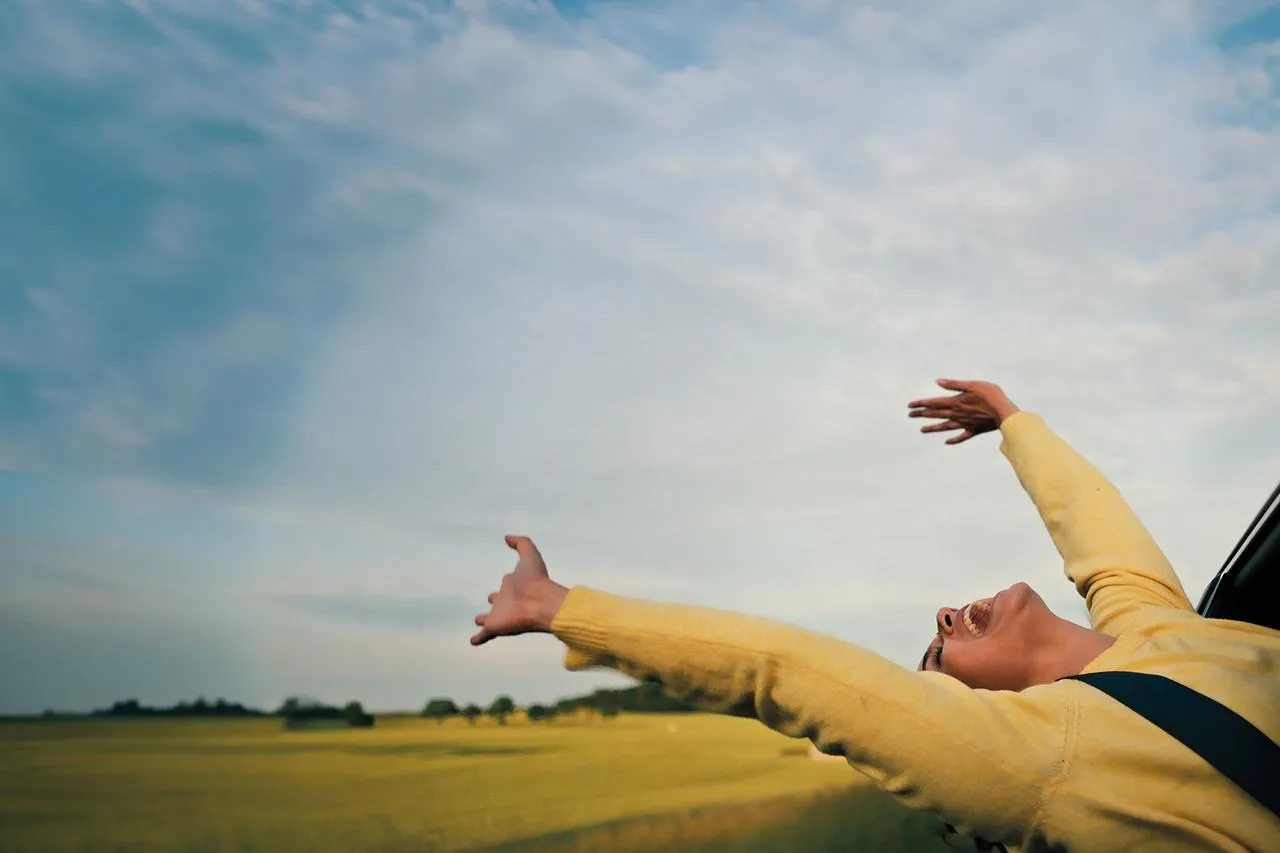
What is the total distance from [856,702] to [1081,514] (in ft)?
3.02

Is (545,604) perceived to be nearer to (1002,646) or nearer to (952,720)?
(952,720)

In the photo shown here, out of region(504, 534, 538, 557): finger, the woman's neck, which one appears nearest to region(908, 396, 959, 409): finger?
the woman's neck

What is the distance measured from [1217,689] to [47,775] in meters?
2.80

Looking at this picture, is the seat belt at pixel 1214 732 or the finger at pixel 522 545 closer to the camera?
the seat belt at pixel 1214 732

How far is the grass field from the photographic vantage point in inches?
94.3

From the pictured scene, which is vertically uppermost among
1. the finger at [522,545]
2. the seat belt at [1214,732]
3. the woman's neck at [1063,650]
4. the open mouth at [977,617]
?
the finger at [522,545]

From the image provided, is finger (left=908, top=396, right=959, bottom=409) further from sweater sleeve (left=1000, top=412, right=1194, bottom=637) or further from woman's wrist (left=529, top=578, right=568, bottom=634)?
woman's wrist (left=529, top=578, right=568, bottom=634)

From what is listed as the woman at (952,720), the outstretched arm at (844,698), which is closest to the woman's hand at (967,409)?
the woman at (952,720)

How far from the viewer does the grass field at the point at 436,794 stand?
240 cm

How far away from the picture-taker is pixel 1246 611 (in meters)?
1.90

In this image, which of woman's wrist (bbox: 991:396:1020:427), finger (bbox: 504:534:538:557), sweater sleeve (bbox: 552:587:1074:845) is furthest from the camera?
woman's wrist (bbox: 991:396:1020:427)

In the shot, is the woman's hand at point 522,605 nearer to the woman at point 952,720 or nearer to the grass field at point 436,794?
the woman at point 952,720

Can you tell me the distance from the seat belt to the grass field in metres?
2.04

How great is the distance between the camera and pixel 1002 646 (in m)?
1.19
